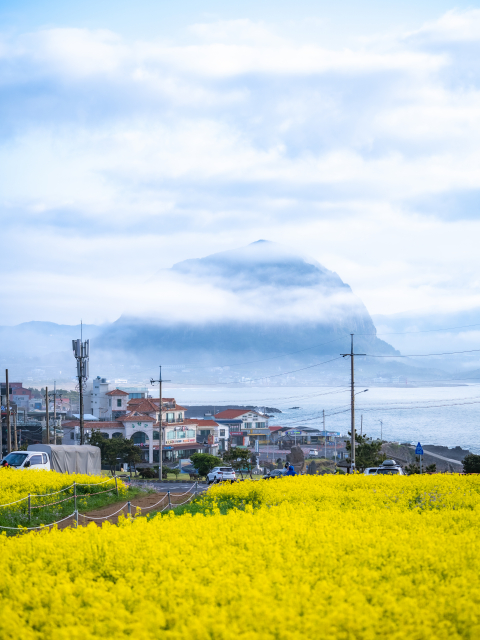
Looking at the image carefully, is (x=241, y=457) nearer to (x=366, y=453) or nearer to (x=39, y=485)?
(x=366, y=453)

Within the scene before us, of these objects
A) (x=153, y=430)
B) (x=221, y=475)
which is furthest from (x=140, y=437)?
(x=221, y=475)

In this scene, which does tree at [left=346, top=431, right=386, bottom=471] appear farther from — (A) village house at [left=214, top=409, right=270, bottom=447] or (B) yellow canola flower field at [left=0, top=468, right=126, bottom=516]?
(A) village house at [left=214, top=409, right=270, bottom=447]

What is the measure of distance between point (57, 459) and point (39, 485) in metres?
8.58

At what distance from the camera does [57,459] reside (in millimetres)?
32000

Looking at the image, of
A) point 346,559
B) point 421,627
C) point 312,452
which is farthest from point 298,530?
point 312,452

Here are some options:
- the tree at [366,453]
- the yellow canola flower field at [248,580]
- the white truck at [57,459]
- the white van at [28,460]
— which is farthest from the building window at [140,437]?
the yellow canola flower field at [248,580]

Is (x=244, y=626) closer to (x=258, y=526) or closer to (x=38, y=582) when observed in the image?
(x=38, y=582)

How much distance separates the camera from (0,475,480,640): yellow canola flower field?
237 inches

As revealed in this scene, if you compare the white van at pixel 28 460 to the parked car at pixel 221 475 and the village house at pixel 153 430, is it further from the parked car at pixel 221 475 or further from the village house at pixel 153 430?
the village house at pixel 153 430

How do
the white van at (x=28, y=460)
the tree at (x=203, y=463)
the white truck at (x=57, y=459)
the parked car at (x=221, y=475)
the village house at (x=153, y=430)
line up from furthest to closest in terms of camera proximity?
the village house at (x=153, y=430) → the tree at (x=203, y=463) → the parked car at (x=221, y=475) → the white truck at (x=57, y=459) → the white van at (x=28, y=460)

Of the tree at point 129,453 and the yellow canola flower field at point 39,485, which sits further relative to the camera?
the tree at point 129,453

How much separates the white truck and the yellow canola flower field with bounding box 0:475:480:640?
2112 centimetres

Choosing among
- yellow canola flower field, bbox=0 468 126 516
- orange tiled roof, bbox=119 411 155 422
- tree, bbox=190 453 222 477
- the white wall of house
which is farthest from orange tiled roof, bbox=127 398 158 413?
yellow canola flower field, bbox=0 468 126 516

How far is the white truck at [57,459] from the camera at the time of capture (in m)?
30.4
